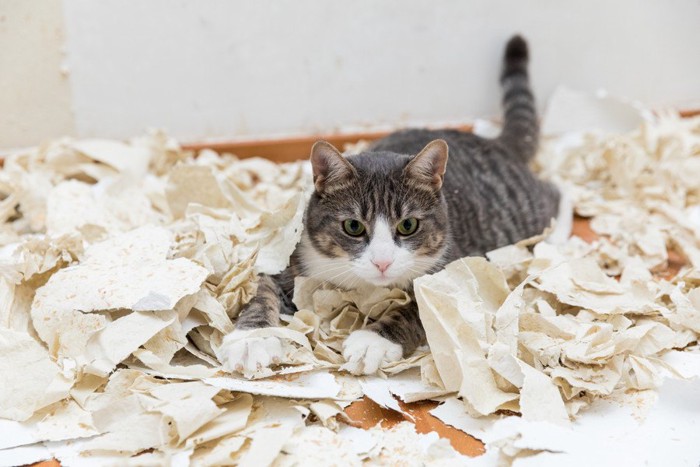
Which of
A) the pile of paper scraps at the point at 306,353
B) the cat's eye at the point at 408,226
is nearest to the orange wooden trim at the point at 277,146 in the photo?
the pile of paper scraps at the point at 306,353

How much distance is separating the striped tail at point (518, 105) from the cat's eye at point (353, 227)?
1.14 m

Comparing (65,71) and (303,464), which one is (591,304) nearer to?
(303,464)

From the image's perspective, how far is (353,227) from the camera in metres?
1.68

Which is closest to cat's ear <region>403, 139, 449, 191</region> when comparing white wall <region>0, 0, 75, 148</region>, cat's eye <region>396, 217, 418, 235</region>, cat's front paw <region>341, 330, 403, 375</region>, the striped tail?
cat's eye <region>396, 217, 418, 235</region>

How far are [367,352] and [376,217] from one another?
0.33 m

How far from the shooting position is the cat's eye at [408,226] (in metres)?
1.69

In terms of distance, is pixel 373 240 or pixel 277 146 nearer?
pixel 373 240

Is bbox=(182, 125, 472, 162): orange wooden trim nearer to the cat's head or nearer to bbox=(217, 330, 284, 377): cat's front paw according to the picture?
the cat's head

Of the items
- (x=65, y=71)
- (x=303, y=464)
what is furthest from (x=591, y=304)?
(x=65, y=71)

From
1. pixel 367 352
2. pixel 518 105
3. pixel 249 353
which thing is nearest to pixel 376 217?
pixel 367 352

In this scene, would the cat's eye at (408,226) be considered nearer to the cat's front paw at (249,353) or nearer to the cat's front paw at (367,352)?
the cat's front paw at (367,352)

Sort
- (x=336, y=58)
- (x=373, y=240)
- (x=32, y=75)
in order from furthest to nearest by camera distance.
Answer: (x=336, y=58), (x=32, y=75), (x=373, y=240)

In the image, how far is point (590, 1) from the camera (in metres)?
3.08

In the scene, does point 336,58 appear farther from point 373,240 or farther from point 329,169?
point 373,240
